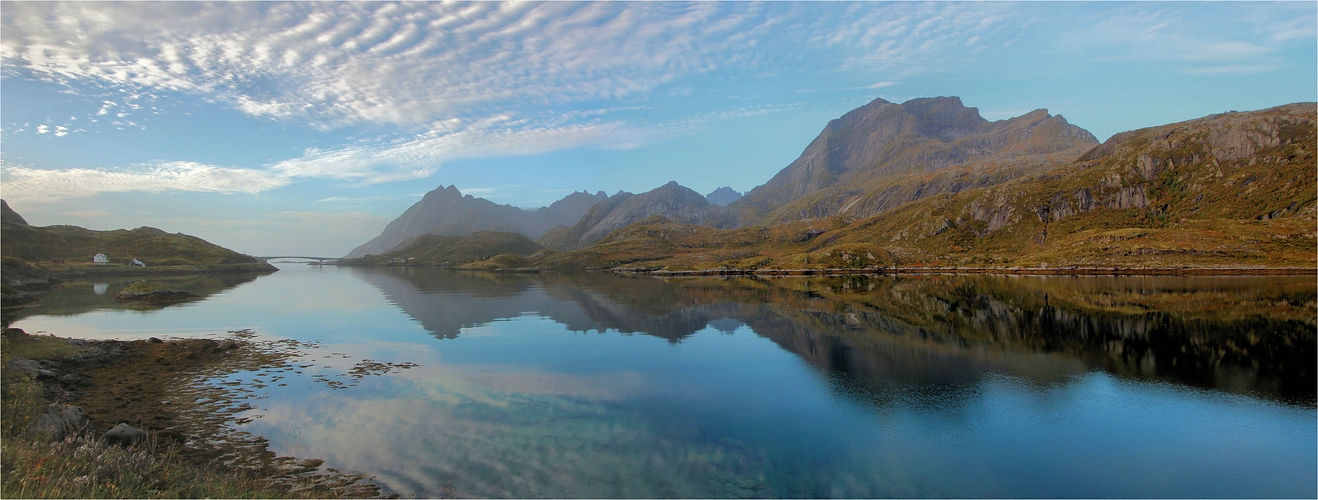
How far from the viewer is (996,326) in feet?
226

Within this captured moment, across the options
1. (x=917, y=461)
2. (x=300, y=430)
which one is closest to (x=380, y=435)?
(x=300, y=430)

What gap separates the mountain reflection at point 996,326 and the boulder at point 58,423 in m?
42.4

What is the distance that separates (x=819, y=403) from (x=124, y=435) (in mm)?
41516

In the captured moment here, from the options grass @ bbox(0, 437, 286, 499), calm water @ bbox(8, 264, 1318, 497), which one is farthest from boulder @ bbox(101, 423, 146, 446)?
calm water @ bbox(8, 264, 1318, 497)

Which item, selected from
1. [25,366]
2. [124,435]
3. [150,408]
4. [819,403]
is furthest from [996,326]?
[25,366]

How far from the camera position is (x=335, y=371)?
156ft

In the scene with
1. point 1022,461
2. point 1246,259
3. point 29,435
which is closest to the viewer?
point 29,435

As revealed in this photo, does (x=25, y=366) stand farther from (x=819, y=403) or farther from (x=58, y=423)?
(x=819, y=403)

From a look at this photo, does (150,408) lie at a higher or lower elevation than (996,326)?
higher

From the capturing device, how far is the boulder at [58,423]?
23016mm

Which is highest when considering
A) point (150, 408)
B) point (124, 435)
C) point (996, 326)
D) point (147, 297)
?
point (147, 297)

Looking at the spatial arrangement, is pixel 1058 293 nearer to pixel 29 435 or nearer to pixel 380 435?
pixel 380 435

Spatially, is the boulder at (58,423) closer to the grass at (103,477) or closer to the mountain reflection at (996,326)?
the grass at (103,477)

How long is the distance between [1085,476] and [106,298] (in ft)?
543
